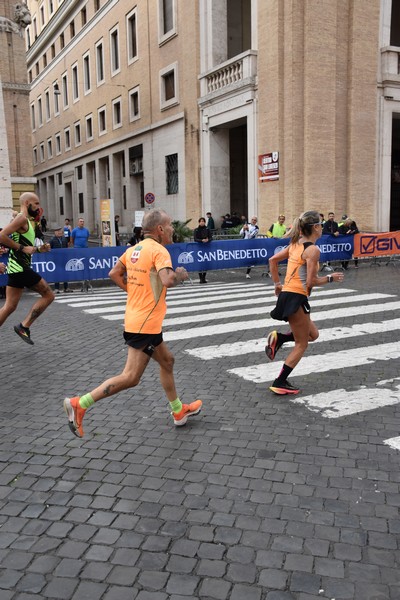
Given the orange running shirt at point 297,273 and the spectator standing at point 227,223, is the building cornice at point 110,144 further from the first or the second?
the orange running shirt at point 297,273

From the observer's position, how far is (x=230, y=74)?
24.5m

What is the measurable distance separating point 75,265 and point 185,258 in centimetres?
316

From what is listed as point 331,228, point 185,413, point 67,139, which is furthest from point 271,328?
point 67,139

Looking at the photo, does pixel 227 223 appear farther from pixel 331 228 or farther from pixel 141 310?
pixel 141 310

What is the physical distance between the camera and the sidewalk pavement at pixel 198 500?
286 cm

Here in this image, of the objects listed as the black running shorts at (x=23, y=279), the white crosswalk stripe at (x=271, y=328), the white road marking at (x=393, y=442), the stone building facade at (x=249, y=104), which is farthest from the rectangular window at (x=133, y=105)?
the white road marking at (x=393, y=442)

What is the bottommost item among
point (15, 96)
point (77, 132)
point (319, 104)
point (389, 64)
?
point (319, 104)

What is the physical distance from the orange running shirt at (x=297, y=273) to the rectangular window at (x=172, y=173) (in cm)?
2491

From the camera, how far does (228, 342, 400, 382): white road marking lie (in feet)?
21.5

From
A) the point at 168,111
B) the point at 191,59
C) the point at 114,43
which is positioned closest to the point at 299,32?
the point at 191,59

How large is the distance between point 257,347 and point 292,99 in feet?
52.3

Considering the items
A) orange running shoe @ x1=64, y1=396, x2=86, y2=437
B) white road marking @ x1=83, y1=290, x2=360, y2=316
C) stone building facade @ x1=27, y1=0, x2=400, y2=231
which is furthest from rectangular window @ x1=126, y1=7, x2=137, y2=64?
orange running shoe @ x1=64, y1=396, x2=86, y2=437

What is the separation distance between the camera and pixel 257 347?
7852 mm

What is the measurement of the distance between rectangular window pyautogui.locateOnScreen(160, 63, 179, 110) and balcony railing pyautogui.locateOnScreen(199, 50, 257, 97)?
300 cm
